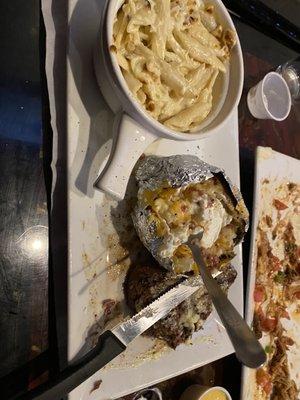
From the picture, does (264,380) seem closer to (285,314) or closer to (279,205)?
(285,314)

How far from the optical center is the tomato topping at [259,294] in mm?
1555

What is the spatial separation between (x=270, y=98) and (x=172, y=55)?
68cm

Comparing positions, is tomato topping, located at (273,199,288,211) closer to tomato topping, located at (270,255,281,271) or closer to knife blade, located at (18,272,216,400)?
tomato topping, located at (270,255,281,271)

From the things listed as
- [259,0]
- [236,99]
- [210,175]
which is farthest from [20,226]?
[259,0]

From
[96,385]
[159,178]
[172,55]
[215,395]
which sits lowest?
[215,395]

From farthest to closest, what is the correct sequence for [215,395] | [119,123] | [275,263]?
1. [275,263]
2. [215,395]
3. [119,123]

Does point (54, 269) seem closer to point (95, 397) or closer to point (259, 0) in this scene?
point (95, 397)

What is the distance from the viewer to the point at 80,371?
0.97 metres

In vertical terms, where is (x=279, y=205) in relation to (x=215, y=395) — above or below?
above

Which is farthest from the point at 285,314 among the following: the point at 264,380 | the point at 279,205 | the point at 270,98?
the point at 270,98

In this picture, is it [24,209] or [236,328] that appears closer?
[236,328]

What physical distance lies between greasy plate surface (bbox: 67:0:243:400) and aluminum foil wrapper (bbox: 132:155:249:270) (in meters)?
0.08

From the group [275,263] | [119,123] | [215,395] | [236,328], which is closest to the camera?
[236,328]

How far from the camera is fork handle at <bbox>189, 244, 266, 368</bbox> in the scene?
857mm
